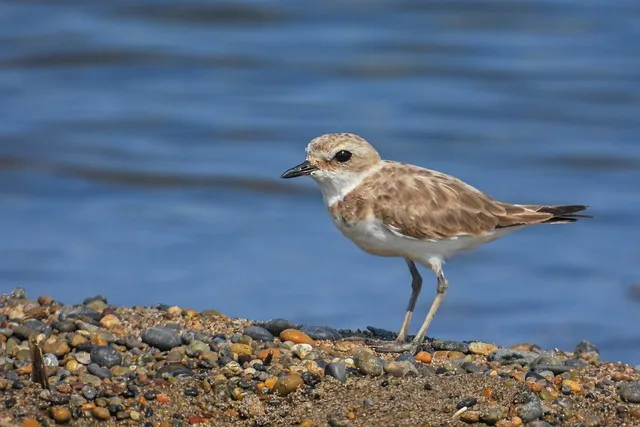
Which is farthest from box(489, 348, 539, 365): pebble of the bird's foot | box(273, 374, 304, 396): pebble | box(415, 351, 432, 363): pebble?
box(273, 374, 304, 396): pebble

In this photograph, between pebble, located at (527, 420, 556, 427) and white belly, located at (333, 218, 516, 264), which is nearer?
pebble, located at (527, 420, 556, 427)

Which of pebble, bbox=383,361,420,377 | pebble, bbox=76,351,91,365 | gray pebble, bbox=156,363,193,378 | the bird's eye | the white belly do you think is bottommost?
gray pebble, bbox=156,363,193,378

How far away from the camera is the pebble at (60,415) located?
566 centimetres

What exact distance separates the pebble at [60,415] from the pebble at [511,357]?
2.39 meters

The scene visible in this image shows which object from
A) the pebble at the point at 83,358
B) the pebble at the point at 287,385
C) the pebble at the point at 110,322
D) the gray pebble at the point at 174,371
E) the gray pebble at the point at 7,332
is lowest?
the pebble at the point at 287,385

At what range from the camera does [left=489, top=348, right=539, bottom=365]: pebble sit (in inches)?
266

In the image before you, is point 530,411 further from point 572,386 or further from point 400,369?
point 400,369

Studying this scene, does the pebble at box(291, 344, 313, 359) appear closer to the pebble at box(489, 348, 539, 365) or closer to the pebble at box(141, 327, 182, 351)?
the pebble at box(141, 327, 182, 351)

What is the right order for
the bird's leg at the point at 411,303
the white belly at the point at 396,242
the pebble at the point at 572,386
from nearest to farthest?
the pebble at the point at 572,386 < the white belly at the point at 396,242 < the bird's leg at the point at 411,303

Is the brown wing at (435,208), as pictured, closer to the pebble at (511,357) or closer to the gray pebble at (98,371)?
the pebble at (511,357)

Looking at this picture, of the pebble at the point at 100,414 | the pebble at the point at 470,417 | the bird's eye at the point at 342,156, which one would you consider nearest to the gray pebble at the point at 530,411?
the pebble at the point at 470,417

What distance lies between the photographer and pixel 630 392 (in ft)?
20.0

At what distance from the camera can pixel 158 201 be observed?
12.3 metres

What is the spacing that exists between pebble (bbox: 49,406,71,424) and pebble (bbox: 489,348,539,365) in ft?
7.85
